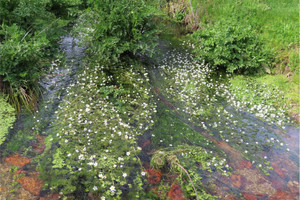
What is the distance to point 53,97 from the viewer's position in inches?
231

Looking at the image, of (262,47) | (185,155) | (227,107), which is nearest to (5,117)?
(185,155)

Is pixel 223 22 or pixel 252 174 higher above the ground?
pixel 223 22

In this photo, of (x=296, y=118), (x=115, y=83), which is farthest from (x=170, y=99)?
(x=296, y=118)

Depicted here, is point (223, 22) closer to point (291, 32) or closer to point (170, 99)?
point (291, 32)

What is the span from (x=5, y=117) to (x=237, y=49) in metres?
6.70

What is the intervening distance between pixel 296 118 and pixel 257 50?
2577 mm

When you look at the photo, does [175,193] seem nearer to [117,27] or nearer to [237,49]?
[237,49]

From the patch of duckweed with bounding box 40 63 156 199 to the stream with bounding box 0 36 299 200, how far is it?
0.27m

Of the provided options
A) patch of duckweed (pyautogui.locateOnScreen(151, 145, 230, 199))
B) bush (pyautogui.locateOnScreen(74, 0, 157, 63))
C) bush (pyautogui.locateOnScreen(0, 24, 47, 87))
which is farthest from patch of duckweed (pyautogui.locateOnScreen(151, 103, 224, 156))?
bush (pyautogui.locateOnScreen(0, 24, 47, 87))

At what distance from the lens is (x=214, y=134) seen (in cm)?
512

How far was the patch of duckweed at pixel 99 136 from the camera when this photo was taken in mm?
3779

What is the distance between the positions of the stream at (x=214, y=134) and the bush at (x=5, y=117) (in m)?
0.15

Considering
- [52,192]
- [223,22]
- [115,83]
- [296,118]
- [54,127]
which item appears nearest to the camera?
[52,192]

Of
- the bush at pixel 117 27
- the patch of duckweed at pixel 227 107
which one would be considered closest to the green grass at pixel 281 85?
the patch of duckweed at pixel 227 107
